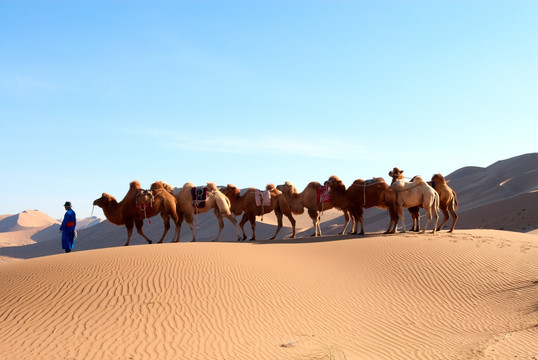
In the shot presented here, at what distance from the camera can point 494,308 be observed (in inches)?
408

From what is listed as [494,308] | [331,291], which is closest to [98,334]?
[331,291]

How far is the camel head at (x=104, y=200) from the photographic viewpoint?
18.3 meters

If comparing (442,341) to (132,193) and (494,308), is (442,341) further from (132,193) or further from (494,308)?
(132,193)

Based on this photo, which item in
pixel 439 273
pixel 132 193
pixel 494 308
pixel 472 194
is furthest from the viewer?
pixel 472 194

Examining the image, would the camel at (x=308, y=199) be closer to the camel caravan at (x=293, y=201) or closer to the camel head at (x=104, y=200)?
the camel caravan at (x=293, y=201)

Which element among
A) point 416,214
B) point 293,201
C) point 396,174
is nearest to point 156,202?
point 293,201

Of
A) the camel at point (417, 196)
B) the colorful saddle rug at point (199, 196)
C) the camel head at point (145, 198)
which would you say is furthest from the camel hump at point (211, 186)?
the camel at point (417, 196)

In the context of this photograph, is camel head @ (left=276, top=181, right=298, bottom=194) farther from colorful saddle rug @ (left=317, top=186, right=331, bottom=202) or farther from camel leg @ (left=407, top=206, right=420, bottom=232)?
camel leg @ (left=407, top=206, right=420, bottom=232)

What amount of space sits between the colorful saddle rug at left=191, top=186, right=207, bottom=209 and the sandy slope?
136 inches

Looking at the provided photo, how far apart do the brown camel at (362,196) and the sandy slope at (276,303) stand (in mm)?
2924

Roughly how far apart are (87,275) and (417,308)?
7850 millimetres

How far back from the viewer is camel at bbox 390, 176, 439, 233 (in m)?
17.0

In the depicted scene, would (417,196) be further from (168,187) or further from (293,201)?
(168,187)

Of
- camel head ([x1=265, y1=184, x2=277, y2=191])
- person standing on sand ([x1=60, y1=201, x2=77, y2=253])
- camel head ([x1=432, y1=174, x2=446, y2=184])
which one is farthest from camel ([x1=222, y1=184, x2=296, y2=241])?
person standing on sand ([x1=60, y1=201, x2=77, y2=253])
